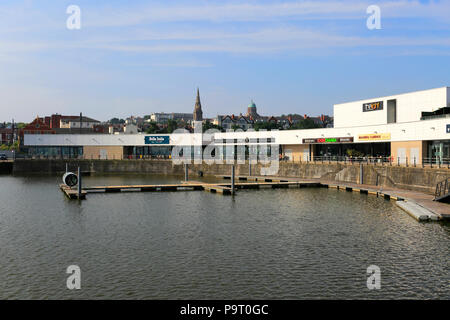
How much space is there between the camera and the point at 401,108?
7144cm

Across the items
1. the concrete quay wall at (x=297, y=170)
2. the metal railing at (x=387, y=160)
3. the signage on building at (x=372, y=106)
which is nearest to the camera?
the concrete quay wall at (x=297, y=170)

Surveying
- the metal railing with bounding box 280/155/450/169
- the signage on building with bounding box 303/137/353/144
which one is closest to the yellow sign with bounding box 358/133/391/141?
the signage on building with bounding box 303/137/353/144

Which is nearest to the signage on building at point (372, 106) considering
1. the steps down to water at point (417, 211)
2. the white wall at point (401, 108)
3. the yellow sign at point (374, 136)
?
the white wall at point (401, 108)

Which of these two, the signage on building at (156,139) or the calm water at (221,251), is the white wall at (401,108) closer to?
the calm water at (221,251)

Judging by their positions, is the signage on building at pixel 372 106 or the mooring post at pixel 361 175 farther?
the signage on building at pixel 372 106

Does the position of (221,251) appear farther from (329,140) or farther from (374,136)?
(329,140)

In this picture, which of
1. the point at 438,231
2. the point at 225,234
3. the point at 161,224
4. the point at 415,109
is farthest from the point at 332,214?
the point at 415,109

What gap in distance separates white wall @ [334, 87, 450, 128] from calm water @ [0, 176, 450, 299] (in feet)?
91.4

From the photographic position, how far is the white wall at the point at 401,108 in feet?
214

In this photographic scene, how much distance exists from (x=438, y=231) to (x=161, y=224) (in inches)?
797

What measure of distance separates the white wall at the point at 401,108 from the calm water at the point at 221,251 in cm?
2787

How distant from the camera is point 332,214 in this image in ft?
132


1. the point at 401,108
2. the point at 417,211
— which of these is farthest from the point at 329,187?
the point at 417,211

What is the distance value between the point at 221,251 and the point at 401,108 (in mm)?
54343
